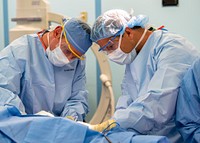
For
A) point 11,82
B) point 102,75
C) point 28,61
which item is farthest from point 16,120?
point 102,75

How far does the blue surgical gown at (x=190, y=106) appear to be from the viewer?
1.21 meters

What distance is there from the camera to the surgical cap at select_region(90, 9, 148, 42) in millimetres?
1483

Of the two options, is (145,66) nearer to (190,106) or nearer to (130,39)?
(130,39)

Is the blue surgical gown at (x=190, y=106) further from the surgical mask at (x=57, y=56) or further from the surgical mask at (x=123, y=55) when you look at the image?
the surgical mask at (x=57, y=56)

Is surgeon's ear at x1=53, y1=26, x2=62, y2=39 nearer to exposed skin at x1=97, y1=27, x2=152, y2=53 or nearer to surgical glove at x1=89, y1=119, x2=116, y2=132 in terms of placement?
exposed skin at x1=97, y1=27, x2=152, y2=53

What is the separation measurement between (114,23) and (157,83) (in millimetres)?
376

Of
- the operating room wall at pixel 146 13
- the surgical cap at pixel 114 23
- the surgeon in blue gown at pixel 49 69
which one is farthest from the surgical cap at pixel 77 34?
the operating room wall at pixel 146 13

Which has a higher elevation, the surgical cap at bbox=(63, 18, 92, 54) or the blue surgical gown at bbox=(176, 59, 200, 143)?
the surgical cap at bbox=(63, 18, 92, 54)

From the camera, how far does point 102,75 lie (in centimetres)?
241

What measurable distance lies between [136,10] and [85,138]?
173cm

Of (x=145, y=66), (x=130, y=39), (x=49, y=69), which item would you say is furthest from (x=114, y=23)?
(x=49, y=69)

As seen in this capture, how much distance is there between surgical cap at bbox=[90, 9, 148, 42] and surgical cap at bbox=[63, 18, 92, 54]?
14 cm

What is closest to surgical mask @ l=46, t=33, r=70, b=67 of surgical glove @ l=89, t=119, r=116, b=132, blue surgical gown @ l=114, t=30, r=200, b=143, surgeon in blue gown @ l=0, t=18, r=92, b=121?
surgeon in blue gown @ l=0, t=18, r=92, b=121

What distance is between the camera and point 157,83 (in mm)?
1285
